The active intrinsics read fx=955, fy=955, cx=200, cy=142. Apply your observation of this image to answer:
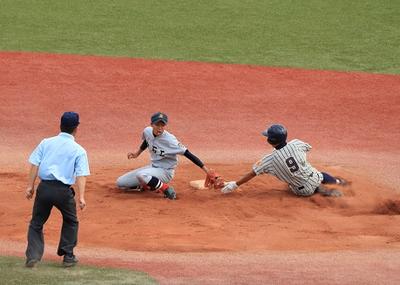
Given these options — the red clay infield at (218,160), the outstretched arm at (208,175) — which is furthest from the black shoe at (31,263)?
the outstretched arm at (208,175)

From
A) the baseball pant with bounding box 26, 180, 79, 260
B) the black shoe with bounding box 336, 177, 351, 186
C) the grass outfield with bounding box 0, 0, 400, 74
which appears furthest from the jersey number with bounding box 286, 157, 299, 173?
the grass outfield with bounding box 0, 0, 400, 74

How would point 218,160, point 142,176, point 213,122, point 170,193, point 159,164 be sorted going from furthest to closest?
point 213,122
point 218,160
point 159,164
point 142,176
point 170,193

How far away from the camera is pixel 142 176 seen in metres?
12.4

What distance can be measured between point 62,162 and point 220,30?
44.6 ft

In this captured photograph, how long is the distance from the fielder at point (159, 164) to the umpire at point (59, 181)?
298 centimetres

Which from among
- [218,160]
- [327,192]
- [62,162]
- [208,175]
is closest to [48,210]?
[62,162]

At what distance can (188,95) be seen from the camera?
17734 mm

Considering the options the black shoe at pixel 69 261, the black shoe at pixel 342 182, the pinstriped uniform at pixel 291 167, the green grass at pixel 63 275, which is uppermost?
the pinstriped uniform at pixel 291 167

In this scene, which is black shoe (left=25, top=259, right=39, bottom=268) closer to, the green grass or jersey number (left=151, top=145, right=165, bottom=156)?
the green grass

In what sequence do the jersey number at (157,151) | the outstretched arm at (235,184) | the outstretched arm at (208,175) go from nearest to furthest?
the outstretched arm at (235,184) < the outstretched arm at (208,175) < the jersey number at (157,151)

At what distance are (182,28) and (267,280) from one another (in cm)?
1393

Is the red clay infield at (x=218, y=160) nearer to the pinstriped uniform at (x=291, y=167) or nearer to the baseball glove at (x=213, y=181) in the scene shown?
the baseball glove at (x=213, y=181)

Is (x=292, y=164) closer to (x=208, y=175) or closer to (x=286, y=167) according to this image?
(x=286, y=167)

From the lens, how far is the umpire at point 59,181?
30.6ft
